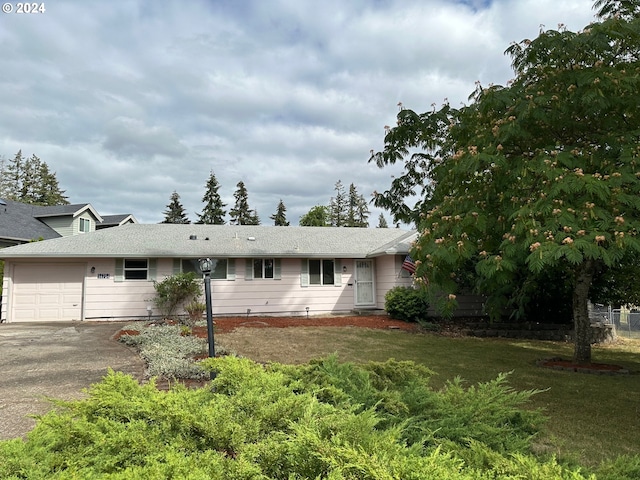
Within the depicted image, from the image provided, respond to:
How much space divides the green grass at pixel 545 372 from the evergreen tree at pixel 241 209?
35080 millimetres

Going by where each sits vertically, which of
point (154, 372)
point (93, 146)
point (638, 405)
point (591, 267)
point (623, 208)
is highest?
point (93, 146)

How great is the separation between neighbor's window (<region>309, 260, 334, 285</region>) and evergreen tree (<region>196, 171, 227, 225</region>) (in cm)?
2906

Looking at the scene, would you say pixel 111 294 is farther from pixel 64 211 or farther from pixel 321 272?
pixel 64 211

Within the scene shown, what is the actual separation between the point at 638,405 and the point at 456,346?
5.06 meters

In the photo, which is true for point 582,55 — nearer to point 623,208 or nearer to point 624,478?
point 623,208

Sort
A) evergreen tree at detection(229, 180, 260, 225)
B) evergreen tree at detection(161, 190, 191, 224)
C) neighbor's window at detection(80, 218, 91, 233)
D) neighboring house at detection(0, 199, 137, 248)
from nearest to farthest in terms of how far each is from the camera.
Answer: neighboring house at detection(0, 199, 137, 248)
neighbor's window at detection(80, 218, 91, 233)
evergreen tree at detection(161, 190, 191, 224)
evergreen tree at detection(229, 180, 260, 225)

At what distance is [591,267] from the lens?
26.5ft

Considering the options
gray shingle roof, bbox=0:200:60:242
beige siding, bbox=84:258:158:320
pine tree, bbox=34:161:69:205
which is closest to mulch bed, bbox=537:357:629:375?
beige siding, bbox=84:258:158:320

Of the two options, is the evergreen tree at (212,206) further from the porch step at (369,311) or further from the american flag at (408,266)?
the american flag at (408,266)

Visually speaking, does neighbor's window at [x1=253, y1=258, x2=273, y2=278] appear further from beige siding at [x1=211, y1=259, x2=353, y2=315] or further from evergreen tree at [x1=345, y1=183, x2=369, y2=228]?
evergreen tree at [x1=345, y1=183, x2=369, y2=228]

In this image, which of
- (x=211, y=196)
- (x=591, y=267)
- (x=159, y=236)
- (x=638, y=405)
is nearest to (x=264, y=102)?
(x=159, y=236)

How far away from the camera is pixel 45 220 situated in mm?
24750

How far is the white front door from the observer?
1702cm

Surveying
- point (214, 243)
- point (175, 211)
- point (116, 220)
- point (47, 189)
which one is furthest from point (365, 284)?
point (47, 189)
